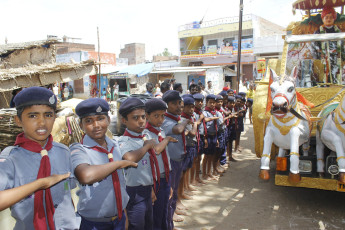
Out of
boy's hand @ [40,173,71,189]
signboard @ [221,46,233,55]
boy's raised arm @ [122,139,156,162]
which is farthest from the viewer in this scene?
signboard @ [221,46,233,55]

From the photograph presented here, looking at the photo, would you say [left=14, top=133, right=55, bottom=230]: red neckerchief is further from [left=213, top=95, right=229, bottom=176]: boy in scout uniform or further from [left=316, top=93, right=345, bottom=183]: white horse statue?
[left=213, top=95, right=229, bottom=176]: boy in scout uniform

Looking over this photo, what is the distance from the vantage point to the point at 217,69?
62.8ft

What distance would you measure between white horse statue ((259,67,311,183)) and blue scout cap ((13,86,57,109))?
2.69 m

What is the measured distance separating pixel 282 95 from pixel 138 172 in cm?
215

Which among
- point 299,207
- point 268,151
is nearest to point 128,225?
point 268,151

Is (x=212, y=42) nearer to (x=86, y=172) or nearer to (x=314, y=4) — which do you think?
(x=314, y=4)

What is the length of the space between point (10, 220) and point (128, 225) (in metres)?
1.05

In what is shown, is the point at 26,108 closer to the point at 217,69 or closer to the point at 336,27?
the point at 336,27

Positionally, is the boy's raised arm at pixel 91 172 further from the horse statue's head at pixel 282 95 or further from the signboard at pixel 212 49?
the signboard at pixel 212 49

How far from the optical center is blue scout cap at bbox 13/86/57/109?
1590 mm

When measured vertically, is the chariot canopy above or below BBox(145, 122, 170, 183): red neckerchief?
above

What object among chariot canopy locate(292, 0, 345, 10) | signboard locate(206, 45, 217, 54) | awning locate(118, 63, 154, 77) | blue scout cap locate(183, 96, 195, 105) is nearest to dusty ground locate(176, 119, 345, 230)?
blue scout cap locate(183, 96, 195, 105)

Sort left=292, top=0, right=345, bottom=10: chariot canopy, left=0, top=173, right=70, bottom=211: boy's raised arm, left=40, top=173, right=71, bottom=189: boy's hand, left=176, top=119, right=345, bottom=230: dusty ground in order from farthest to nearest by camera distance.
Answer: left=292, top=0, right=345, bottom=10: chariot canopy
left=176, top=119, right=345, bottom=230: dusty ground
left=40, top=173, right=71, bottom=189: boy's hand
left=0, top=173, right=70, bottom=211: boy's raised arm

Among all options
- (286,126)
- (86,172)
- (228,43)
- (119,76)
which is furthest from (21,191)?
(228,43)
